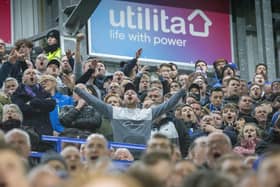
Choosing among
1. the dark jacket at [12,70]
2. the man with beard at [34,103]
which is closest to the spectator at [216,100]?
the dark jacket at [12,70]

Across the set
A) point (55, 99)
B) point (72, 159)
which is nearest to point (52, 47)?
point (55, 99)

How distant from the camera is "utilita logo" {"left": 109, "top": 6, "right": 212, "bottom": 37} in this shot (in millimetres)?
25172

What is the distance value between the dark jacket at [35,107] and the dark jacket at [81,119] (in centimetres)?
35

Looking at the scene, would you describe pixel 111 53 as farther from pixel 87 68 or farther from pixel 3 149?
pixel 3 149

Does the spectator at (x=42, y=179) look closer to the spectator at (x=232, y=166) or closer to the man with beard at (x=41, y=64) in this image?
the spectator at (x=232, y=166)

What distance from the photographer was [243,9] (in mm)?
27719

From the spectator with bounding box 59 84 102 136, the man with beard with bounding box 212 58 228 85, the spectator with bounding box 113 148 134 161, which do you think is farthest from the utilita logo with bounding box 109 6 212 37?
the spectator with bounding box 113 148 134 161

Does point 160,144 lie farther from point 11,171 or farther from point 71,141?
point 71,141

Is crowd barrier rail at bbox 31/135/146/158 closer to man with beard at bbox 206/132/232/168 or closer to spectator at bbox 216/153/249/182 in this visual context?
man with beard at bbox 206/132/232/168

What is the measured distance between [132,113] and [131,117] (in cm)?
9

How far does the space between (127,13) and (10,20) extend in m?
2.91

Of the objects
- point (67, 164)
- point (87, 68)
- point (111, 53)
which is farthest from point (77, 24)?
point (67, 164)

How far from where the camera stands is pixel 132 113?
15000 millimetres

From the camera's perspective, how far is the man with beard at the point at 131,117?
587 inches
